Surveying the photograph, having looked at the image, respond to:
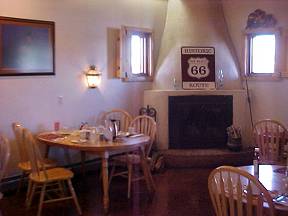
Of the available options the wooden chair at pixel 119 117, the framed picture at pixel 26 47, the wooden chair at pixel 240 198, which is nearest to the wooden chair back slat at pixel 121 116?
the wooden chair at pixel 119 117

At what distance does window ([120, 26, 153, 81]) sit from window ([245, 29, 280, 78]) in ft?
5.09

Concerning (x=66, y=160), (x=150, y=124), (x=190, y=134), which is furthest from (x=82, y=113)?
(x=190, y=134)

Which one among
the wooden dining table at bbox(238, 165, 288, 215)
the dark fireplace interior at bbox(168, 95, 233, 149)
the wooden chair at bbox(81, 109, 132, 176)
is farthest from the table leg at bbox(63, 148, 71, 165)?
the wooden dining table at bbox(238, 165, 288, 215)

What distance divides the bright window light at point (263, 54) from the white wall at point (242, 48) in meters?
0.18

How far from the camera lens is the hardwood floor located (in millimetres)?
4102

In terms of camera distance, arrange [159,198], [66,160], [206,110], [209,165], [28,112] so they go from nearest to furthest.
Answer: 1. [159,198]
2. [28,112]
3. [66,160]
4. [209,165]
5. [206,110]

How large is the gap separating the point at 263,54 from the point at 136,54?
1.97 metres

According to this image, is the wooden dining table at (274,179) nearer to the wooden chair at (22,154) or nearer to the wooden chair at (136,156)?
the wooden chair at (136,156)

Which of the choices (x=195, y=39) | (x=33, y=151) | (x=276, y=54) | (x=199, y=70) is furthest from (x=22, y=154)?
(x=276, y=54)

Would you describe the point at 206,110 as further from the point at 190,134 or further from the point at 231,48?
the point at 231,48

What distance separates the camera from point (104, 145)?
4090 mm

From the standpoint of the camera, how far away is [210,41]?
6.39m

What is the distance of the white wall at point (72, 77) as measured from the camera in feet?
15.7

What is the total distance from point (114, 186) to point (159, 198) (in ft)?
2.33
